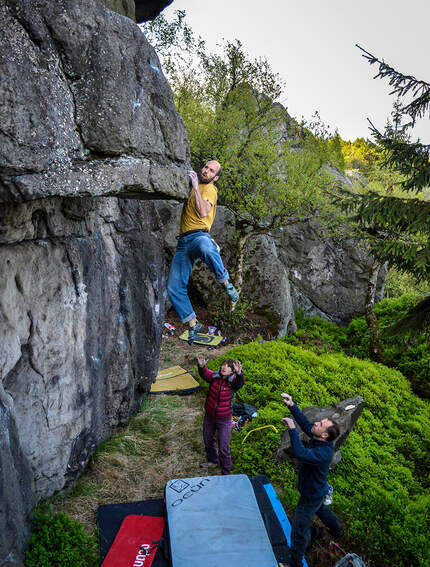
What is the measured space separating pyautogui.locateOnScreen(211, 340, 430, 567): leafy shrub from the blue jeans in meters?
3.15

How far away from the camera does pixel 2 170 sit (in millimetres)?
3443

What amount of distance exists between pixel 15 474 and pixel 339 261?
19.0 metres

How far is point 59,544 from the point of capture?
5.11 metres

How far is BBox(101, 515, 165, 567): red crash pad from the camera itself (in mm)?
5094

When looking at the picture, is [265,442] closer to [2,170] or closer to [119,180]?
[119,180]

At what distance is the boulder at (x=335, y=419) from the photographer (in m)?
7.20

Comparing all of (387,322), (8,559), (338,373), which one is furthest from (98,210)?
(387,322)

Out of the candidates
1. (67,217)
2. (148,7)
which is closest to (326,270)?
(148,7)

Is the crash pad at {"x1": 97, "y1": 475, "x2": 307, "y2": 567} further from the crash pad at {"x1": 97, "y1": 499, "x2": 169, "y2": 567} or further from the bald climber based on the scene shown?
the bald climber

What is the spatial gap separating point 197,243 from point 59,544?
462 centimetres

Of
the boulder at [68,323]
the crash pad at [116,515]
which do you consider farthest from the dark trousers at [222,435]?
the boulder at [68,323]

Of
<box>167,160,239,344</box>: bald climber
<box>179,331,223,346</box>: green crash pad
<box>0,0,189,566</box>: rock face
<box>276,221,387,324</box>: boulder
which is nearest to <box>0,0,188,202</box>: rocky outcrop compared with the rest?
<box>0,0,189,566</box>: rock face

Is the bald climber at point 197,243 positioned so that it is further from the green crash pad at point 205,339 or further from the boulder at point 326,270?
the boulder at point 326,270

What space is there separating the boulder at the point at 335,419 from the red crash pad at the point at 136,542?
8.38 feet
